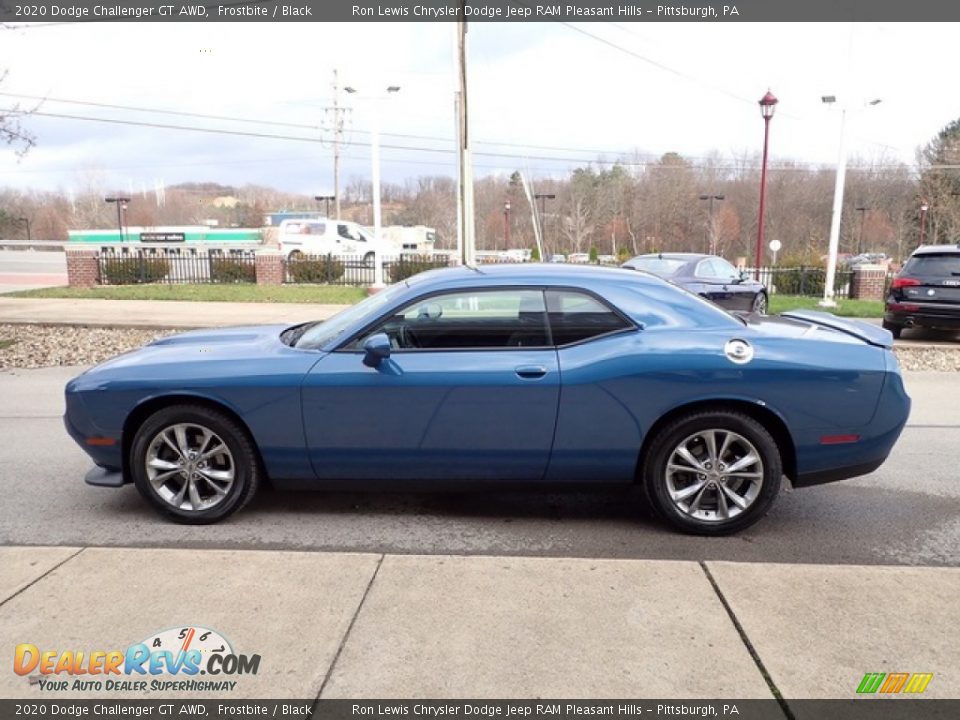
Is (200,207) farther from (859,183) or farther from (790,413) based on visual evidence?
(790,413)

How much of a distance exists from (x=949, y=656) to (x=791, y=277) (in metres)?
20.9

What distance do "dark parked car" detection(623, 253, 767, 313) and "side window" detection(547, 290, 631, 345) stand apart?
7.37 metres

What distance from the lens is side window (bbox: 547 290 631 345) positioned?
394 cm

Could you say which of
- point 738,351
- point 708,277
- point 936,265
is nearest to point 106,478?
Result: point 738,351

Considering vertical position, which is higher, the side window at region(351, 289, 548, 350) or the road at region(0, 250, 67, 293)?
the side window at region(351, 289, 548, 350)

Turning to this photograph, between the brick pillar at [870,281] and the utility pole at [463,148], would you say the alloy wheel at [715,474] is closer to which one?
the utility pole at [463,148]

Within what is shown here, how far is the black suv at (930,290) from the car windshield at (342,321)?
1057cm

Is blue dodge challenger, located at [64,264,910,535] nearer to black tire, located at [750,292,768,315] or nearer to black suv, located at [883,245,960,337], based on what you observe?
black tire, located at [750,292,768,315]

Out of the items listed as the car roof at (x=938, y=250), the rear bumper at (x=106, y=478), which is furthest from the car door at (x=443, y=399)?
the car roof at (x=938, y=250)

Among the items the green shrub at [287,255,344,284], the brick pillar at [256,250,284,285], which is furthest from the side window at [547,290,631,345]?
the green shrub at [287,255,344,284]

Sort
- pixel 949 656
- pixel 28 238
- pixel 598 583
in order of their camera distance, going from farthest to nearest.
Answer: pixel 28 238
pixel 598 583
pixel 949 656

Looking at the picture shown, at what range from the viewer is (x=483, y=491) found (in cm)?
402
